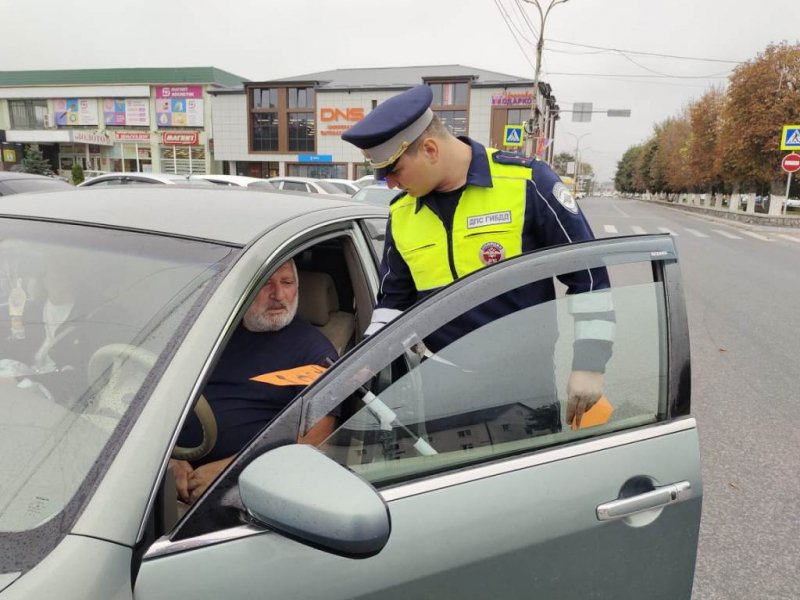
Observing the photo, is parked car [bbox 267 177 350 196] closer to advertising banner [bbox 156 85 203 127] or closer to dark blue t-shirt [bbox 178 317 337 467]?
dark blue t-shirt [bbox 178 317 337 467]

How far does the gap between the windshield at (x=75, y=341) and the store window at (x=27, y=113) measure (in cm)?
7425

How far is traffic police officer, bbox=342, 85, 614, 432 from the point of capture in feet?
5.80

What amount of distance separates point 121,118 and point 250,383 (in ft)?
219

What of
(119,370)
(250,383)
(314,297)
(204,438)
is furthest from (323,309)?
(119,370)

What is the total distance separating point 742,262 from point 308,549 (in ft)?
44.1

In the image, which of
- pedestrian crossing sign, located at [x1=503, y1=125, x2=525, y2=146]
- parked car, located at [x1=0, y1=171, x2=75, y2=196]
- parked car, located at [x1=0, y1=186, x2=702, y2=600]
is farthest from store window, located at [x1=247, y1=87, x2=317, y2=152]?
parked car, located at [x1=0, y1=186, x2=702, y2=600]

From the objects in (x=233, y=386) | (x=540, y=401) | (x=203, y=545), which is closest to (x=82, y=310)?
(x=233, y=386)

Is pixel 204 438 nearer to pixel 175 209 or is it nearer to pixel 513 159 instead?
pixel 175 209

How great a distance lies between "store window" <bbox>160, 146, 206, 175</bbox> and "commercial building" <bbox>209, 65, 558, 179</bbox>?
3.35 m

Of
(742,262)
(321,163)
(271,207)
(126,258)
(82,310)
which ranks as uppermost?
(321,163)

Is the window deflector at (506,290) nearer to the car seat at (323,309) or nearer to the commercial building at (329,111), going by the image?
the car seat at (323,309)

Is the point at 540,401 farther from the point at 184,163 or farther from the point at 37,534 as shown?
the point at 184,163

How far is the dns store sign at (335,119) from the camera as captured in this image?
48750mm

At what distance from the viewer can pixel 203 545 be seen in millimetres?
956
